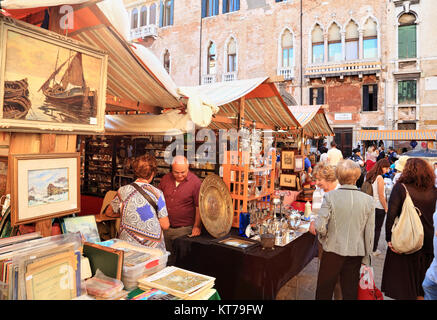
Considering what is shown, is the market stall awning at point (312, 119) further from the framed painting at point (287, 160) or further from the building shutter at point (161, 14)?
the building shutter at point (161, 14)

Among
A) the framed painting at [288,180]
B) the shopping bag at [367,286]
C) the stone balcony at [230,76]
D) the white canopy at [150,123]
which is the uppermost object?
the stone balcony at [230,76]

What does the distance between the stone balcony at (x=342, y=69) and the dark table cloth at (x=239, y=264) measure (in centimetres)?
1402

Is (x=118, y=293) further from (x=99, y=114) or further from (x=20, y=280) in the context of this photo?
(x=99, y=114)

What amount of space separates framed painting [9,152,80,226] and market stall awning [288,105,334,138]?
4.68m

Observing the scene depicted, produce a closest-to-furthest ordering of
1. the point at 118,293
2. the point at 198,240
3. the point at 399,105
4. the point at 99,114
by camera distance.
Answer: the point at 118,293 → the point at 99,114 → the point at 198,240 → the point at 399,105

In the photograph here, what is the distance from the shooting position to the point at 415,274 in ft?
8.82

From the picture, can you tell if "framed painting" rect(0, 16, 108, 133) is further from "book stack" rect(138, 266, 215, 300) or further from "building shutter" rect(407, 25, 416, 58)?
"building shutter" rect(407, 25, 416, 58)

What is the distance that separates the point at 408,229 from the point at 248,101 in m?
2.92

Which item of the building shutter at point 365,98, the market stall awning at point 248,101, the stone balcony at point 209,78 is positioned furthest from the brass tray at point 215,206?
the stone balcony at point 209,78

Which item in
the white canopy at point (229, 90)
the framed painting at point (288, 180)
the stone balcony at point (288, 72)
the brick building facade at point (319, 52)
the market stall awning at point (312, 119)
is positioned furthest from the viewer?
the stone balcony at point (288, 72)

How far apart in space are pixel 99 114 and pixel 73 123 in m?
0.21

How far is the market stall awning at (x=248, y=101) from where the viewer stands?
11.9ft

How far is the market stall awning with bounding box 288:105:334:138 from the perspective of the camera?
6.08 meters
